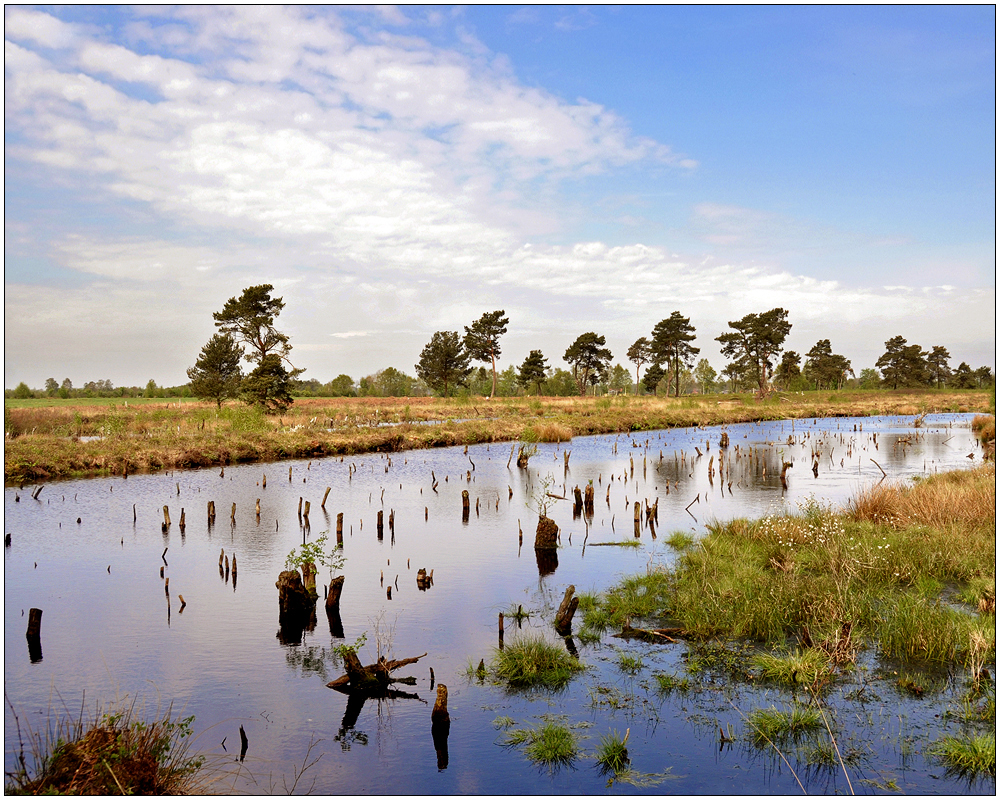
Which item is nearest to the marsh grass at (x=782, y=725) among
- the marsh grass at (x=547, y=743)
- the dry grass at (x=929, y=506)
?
the marsh grass at (x=547, y=743)

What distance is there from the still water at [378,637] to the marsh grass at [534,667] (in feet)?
1.29

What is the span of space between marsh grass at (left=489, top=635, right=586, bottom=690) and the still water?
393 millimetres

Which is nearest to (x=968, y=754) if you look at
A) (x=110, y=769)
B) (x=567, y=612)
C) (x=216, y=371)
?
(x=567, y=612)

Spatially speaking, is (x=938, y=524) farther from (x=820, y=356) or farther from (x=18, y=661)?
(x=820, y=356)

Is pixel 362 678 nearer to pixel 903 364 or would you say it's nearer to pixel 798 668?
pixel 798 668

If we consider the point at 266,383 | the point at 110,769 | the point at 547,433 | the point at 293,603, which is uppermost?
the point at 266,383

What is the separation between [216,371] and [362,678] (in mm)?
78819

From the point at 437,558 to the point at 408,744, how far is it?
10853 millimetres

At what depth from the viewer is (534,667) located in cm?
1220

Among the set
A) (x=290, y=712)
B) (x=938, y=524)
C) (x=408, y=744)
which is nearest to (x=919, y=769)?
(x=408, y=744)

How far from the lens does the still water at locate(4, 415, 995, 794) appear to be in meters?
9.45

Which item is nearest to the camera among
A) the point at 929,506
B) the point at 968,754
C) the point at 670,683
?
the point at 968,754

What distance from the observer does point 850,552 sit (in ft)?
53.6

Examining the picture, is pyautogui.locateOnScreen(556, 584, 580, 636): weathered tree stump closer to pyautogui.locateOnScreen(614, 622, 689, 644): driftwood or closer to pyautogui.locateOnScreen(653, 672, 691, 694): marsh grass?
pyautogui.locateOnScreen(614, 622, 689, 644): driftwood
